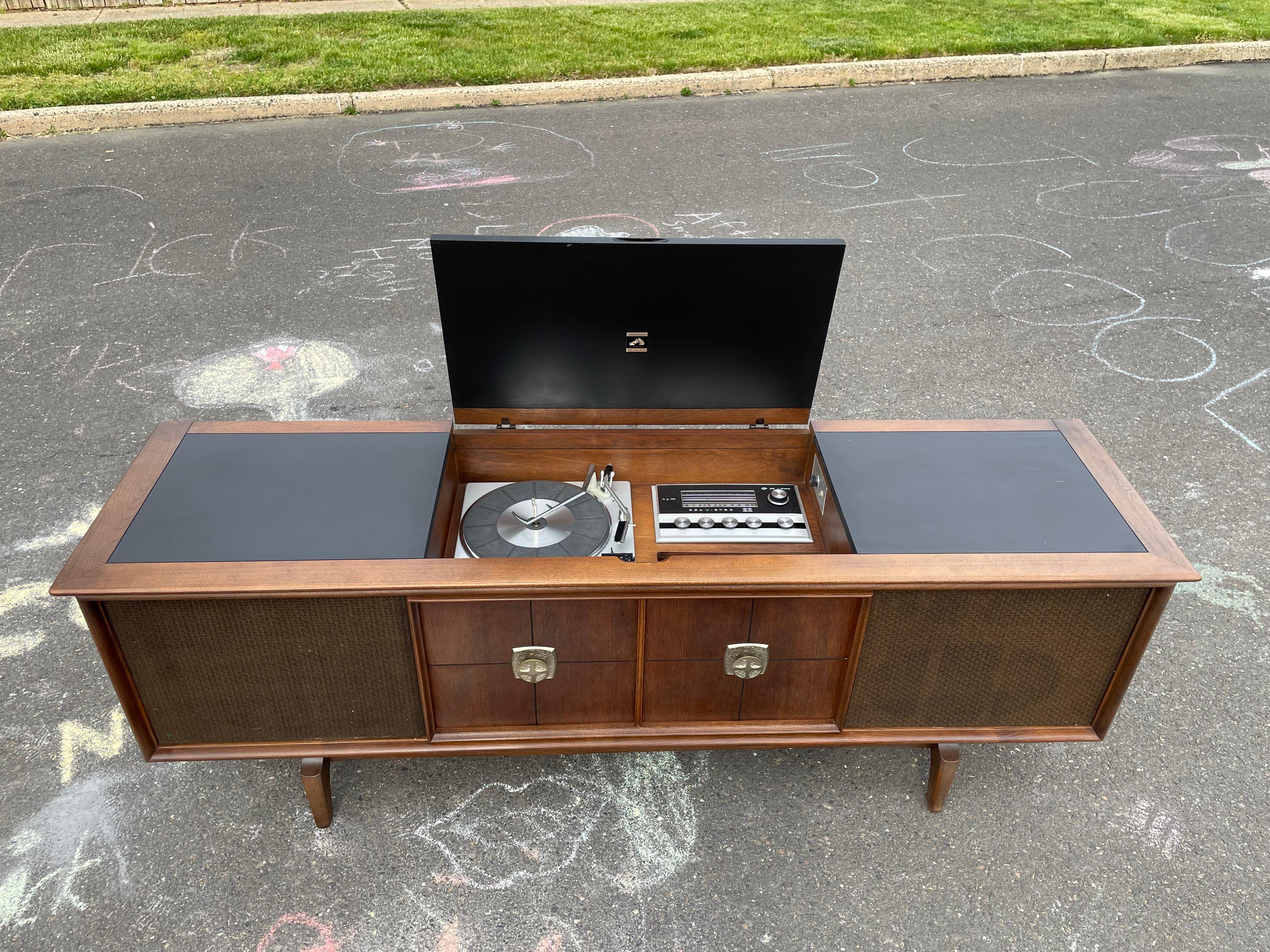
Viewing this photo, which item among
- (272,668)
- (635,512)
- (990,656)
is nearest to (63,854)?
(272,668)

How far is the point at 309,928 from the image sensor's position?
79.0 inches

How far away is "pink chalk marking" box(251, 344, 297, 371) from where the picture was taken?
13.0 ft

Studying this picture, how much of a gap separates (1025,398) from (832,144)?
3.18 metres

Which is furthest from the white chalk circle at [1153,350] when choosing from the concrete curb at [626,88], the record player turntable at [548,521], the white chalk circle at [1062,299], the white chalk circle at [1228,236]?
the concrete curb at [626,88]

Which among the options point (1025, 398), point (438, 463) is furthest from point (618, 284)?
point (1025, 398)

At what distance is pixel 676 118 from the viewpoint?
666 cm

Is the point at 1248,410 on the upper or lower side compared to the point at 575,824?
upper

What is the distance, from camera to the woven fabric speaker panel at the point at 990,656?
75.1 inches

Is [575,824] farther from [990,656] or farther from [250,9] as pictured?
[250,9]

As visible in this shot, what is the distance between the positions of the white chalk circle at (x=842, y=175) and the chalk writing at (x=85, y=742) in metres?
4.96

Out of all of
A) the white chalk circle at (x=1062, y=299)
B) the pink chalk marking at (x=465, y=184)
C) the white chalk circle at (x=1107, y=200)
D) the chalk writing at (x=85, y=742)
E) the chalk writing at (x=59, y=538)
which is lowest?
the chalk writing at (x=85, y=742)

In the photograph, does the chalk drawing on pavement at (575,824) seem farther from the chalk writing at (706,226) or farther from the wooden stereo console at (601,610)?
the chalk writing at (706,226)

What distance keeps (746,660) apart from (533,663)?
1.60ft

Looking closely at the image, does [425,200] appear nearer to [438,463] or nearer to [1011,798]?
[438,463]
